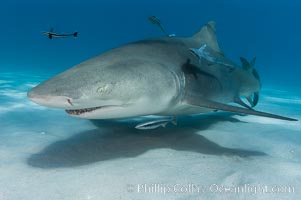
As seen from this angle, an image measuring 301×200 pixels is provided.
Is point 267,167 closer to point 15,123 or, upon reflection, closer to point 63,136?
point 63,136

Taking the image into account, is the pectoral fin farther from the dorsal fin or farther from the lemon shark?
the dorsal fin

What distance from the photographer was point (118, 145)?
384 centimetres

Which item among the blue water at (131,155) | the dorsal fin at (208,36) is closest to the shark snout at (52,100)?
the blue water at (131,155)

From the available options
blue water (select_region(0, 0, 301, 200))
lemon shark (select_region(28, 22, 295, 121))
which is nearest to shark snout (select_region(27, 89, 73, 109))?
lemon shark (select_region(28, 22, 295, 121))

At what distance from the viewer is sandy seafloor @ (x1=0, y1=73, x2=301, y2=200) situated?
2.47 metres

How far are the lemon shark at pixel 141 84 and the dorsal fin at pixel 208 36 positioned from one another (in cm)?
55

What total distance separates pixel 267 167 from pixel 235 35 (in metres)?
128

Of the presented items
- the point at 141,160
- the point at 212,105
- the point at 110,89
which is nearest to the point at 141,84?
the point at 110,89

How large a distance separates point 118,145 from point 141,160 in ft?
2.24

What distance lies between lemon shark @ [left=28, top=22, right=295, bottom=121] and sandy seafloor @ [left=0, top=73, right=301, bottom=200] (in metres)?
0.53

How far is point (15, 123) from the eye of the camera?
4.86m

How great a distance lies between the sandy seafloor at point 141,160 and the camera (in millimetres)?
2475

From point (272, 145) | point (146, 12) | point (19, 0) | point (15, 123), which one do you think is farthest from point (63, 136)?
point (19, 0)

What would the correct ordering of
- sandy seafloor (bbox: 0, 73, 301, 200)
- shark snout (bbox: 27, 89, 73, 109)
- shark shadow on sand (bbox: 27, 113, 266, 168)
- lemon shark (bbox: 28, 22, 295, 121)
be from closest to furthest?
sandy seafloor (bbox: 0, 73, 301, 200) < shark snout (bbox: 27, 89, 73, 109) < lemon shark (bbox: 28, 22, 295, 121) < shark shadow on sand (bbox: 27, 113, 266, 168)
